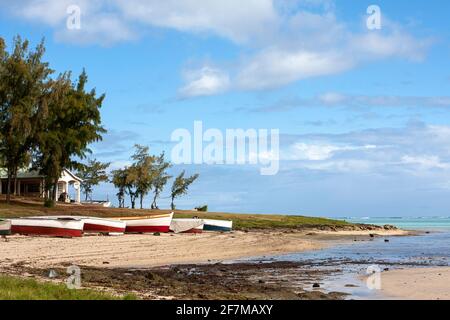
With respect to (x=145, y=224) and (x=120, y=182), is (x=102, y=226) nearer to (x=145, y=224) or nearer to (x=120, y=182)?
(x=145, y=224)

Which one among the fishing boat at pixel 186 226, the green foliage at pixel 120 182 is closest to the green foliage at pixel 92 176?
the green foliage at pixel 120 182

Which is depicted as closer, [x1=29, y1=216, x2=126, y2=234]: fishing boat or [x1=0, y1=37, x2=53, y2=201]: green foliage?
[x1=29, y1=216, x2=126, y2=234]: fishing boat

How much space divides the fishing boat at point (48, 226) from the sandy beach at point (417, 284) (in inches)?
794

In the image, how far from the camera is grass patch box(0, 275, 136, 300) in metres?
12.1

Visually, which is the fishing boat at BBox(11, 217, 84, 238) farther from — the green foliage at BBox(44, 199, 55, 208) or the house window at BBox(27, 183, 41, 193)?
the house window at BBox(27, 183, 41, 193)

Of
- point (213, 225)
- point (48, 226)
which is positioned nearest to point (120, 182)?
point (213, 225)

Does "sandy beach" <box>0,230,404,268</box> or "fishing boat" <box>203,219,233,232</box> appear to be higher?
"fishing boat" <box>203,219,233,232</box>

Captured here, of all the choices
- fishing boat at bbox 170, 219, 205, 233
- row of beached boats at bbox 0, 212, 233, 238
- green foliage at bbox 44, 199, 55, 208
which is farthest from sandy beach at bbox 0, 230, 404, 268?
green foliage at bbox 44, 199, 55, 208

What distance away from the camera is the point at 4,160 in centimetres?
6138

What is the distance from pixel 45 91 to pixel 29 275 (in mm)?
44924

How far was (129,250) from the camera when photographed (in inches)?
1222
